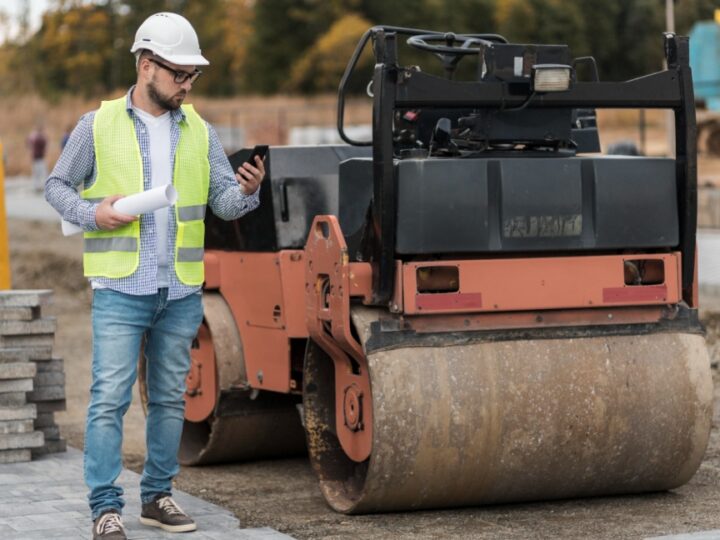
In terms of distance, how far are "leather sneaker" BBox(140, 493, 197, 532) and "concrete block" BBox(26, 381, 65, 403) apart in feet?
5.72

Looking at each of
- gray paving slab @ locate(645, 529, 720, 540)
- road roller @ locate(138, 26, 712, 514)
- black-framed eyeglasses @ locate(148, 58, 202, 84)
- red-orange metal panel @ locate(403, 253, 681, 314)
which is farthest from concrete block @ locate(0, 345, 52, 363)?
gray paving slab @ locate(645, 529, 720, 540)

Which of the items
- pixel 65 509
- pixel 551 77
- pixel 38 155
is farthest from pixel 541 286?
pixel 38 155

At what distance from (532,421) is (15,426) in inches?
107

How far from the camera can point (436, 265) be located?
5.95 metres

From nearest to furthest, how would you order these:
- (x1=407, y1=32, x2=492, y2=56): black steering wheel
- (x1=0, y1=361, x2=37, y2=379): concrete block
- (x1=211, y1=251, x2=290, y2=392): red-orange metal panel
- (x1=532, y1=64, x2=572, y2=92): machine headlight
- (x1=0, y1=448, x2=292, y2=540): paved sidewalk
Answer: (x1=0, y1=448, x2=292, y2=540): paved sidewalk, (x1=532, y1=64, x2=572, y2=92): machine headlight, (x1=407, y1=32, x2=492, y2=56): black steering wheel, (x1=211, y1=251, x2=290, y2=392): red-orange metal panel, (x1=0, y1=361, x2=37, y2=379): concrete block

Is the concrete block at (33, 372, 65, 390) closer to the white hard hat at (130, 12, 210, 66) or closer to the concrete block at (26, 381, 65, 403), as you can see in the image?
the concrete block at (26, 381, 65, 403)

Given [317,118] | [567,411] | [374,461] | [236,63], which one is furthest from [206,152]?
[236,63]

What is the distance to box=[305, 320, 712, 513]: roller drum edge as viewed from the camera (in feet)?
19.2

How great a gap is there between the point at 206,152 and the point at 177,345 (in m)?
0.76

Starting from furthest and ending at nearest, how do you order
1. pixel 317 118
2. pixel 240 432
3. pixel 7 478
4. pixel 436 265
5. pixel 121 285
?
pixel 317 118 < pixel 240 432 < pixel 7 478 < pixel 436 265 < pixel 121 285

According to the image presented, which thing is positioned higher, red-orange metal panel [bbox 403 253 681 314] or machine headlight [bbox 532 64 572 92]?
machine headlight [bbox 532 64 572 92]

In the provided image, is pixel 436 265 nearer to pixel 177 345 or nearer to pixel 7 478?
pixel 177 345

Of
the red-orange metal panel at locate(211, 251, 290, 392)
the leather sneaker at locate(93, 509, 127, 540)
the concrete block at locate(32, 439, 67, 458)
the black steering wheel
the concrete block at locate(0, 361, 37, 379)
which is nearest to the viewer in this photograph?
the leather sneaker at locate(93, 509, 127, 540)

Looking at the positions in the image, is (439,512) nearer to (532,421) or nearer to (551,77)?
(532,421)
